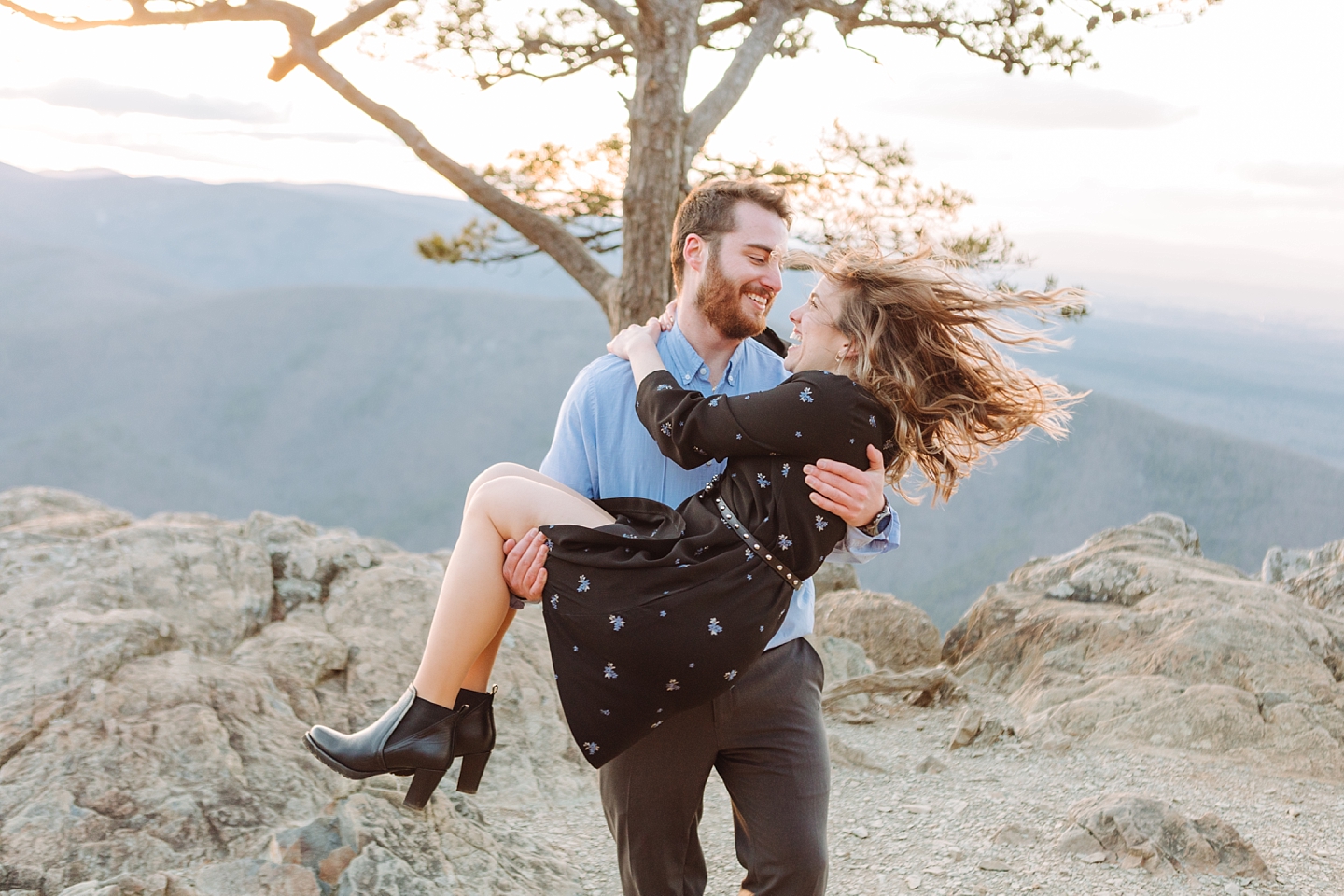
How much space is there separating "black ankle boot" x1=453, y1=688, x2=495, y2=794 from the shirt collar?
A: 2.89 ft

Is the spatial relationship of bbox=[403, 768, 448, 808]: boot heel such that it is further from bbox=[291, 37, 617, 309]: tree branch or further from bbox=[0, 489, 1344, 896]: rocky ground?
bbox=[291, 37, 617, 309]: tree branch

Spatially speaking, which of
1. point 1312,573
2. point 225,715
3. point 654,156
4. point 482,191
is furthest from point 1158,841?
point 482,191

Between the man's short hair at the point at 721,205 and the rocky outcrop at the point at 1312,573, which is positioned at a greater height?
the man's short hair at the point at 721,205

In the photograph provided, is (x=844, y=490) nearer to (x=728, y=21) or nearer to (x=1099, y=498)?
(x=728, y=21)

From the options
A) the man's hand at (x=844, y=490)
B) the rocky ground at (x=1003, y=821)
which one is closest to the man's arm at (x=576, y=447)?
the man's hand at (x=844, y=490)

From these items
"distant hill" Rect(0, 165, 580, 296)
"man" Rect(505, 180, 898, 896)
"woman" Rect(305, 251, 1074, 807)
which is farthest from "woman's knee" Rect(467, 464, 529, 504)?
"distant hill" Rect(0, 165, 580, 296)

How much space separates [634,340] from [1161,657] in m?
4.23

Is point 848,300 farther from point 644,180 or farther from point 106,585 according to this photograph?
point 106,585

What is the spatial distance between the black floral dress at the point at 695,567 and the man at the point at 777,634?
0.22 ft

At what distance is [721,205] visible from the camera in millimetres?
2262

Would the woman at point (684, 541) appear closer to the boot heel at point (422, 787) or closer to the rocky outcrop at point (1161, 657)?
the boot heel at point (422, 787)

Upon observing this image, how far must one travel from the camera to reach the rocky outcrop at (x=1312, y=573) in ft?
20.8

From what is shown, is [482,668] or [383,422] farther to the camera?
[383,422]

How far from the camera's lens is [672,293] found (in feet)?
17.1
